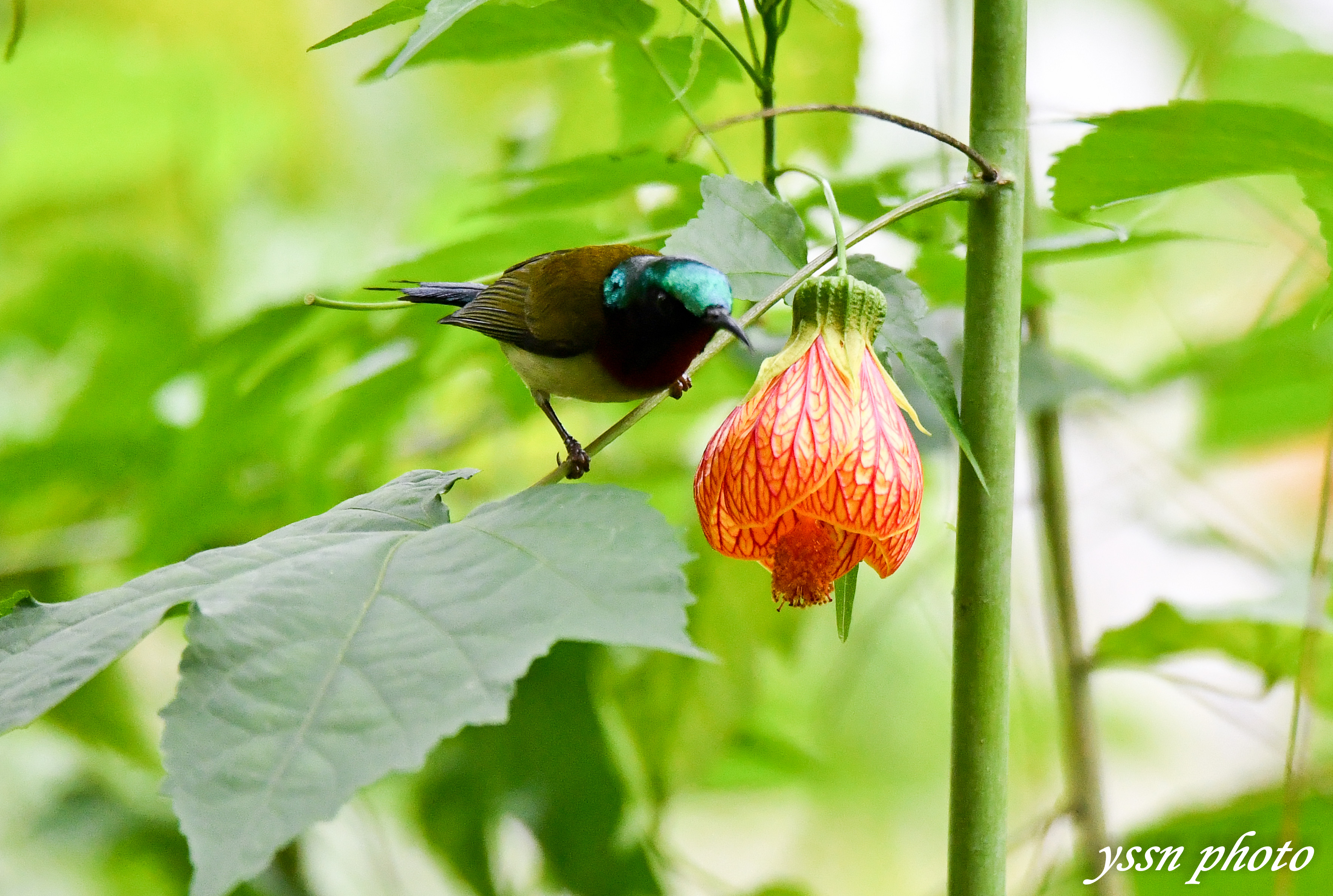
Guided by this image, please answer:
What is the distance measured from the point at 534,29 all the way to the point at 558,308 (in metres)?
0.73

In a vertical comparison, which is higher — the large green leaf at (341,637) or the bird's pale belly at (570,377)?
the large green leaf at (341,637)

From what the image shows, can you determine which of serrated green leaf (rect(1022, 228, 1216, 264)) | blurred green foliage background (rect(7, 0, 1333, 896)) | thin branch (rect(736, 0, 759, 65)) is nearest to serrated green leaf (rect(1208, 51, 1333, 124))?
blurred green foliage background (rect(7, 0, 1333, 896))

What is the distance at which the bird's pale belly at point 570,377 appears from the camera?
1852 mm

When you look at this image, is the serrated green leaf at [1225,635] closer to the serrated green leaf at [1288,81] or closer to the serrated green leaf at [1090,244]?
the serrated green leaf at [1090,244]

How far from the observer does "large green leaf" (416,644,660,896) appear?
1652 millimetres

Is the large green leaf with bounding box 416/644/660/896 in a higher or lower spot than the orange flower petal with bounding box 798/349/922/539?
lower

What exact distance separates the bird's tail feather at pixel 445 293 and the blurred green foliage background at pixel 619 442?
0.09m

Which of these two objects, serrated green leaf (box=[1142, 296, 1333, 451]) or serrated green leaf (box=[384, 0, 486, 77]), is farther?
serrated green leaf (box=[1142, 296, 1333, 451])

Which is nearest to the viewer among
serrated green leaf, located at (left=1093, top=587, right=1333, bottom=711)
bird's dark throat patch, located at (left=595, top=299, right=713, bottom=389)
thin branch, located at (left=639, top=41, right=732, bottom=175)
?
thin branch, located at (left=639, top=41, right=732, bottom=175)

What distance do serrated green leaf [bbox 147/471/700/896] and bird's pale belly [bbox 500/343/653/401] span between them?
40.0 inches

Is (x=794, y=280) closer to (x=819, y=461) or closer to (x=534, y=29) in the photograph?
(x=819, y=461)

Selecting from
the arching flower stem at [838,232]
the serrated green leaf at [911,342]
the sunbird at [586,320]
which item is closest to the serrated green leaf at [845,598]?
the serrated green leaf at [911,342]

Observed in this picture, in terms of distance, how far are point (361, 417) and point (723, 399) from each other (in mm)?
680

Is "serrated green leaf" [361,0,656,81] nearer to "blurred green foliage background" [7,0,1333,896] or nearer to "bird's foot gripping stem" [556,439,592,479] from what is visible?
"blurred green foliage background" [7,0,1333,896]
